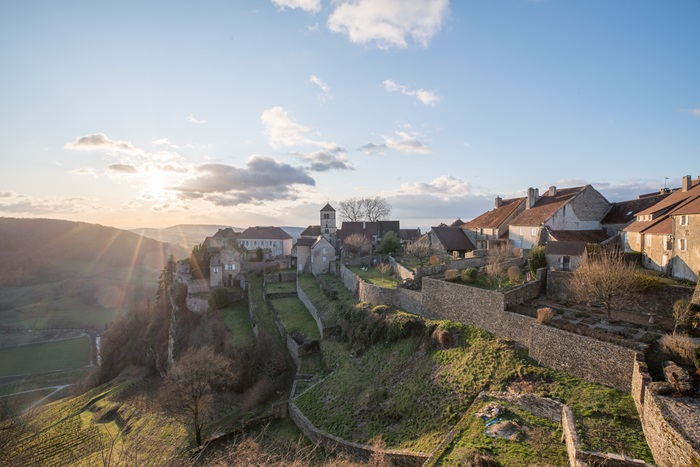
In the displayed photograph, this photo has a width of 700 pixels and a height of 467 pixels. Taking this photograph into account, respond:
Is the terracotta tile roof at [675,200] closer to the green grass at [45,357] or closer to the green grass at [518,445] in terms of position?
the green grass at [518,445]

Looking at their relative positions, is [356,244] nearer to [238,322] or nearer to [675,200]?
[238,322]

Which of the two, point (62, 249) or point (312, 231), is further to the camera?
point (62, 249)

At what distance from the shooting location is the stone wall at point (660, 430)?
29.0 ft

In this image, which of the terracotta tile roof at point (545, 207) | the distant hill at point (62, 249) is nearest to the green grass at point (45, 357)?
the distant hill at point (62, 249)

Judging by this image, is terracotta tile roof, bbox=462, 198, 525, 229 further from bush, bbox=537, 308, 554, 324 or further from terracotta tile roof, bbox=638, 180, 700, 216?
bush, bbox=537, 308, 554, 324

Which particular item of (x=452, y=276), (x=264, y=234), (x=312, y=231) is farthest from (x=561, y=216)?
(x=264, y=234)

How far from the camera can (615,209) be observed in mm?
32281

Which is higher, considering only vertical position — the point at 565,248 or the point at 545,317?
the point at 565,248

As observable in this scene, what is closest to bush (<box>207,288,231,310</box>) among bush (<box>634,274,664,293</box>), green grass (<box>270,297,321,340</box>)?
green grass (<box>270,297,321,340</box>)

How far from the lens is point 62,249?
126 metres

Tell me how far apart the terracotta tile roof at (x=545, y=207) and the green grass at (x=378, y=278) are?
13.8m

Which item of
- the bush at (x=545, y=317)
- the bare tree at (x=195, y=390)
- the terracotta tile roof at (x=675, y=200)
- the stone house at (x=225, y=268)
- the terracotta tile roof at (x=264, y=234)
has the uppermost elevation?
the terracotta tile roof at (x=675, y=200)

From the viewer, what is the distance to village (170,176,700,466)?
1183 centimetres

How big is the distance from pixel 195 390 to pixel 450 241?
94.2ft
